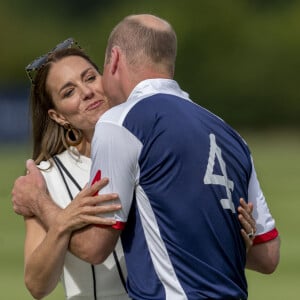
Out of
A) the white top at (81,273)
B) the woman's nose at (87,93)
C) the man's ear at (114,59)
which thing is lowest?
the white top at (81,273)

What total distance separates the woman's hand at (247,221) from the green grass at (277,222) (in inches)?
244

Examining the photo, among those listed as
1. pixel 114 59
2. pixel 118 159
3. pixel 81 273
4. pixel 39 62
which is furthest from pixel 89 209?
pixel 39 62

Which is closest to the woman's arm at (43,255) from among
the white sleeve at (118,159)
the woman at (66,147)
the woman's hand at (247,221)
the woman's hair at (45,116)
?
the woman at (66,147)

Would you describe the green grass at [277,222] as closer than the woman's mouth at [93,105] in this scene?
No

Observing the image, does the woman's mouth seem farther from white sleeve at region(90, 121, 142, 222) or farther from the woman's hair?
white sleeve at region(90, 121, 142, 222)

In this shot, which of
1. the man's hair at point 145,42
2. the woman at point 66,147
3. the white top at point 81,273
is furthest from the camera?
the white top at point 81,273

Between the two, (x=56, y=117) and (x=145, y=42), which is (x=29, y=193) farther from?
(x=145, y=42)

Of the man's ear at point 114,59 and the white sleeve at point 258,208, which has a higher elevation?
the man's ear at point 114,59

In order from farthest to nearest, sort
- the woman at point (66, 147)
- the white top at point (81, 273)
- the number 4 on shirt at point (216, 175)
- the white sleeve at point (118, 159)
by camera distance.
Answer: the white top at point (81, 273), the woman at point (66, 147), the number 4 on shirt at point (216, 175), the white sleeve at point (118, 159)

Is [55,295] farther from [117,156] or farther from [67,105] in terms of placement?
[117,156]

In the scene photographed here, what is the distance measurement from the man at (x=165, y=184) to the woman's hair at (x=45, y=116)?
3.10ft

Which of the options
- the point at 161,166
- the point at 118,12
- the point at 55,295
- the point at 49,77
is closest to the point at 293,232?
the point at 55,295

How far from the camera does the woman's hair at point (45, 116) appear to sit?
545 centimetres

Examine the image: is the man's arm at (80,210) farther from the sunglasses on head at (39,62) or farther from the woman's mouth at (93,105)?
the sunglasses on head at (39,62)
